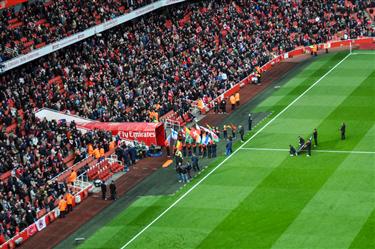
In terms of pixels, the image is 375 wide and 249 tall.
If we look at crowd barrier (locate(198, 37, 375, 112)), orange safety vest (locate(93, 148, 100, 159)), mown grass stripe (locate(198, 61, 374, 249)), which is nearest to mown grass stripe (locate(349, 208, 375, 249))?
mown grass stripe (locate(198, 61, 374, 249))

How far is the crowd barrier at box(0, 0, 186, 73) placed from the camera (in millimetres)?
66312

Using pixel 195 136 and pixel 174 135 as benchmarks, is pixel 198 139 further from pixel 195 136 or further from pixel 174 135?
pixel 174 135

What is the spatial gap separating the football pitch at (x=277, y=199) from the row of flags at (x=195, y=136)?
68.4 inches

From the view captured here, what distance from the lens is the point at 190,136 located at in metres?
63.0

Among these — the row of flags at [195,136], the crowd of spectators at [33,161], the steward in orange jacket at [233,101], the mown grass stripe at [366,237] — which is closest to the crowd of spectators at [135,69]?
the crowd of spectators at [33,161]

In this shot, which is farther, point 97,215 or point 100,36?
point 100,36

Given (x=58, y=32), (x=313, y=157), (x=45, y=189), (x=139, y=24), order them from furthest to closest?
(x=139, y=24), (x=58, y=32), (x=313, y=157), (x=45, y=189)

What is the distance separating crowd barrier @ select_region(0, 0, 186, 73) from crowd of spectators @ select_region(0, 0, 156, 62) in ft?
1.47

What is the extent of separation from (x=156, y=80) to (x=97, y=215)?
2290cm

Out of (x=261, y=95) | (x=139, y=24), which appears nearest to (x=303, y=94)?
(x=261, y=95)

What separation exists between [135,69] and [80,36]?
18.1ft

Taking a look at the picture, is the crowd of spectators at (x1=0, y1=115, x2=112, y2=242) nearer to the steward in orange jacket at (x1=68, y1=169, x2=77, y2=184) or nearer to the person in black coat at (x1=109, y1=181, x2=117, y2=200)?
the steward in orange jacket at (x1=68, y1=169, x2=77, y2=184)

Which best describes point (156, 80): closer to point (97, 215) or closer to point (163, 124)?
point (163, 124)

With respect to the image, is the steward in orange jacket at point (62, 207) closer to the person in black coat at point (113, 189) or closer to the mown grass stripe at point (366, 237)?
the person in black coat at point (113, 189)
